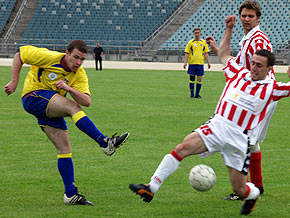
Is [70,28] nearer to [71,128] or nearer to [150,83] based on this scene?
[150,83]

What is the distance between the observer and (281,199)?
6441 millimetres

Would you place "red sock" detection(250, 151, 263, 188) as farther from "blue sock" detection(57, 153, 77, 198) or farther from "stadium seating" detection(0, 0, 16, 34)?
"stadium seating" detection(0, 0, 16, 34)

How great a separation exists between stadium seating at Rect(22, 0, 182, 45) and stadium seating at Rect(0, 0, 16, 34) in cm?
226

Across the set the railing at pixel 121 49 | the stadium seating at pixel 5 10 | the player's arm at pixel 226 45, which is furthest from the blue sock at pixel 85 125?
the stadium seating at pixel 5 10

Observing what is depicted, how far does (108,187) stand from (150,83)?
17.3m

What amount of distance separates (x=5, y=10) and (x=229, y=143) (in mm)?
45679

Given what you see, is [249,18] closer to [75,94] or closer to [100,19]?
[75,94]

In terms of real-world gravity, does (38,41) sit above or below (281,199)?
below

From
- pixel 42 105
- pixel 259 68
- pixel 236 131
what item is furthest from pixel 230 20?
pixel 42 105

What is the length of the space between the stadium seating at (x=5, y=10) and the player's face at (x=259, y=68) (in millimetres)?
43472

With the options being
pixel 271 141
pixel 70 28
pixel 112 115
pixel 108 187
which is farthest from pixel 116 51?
pixel 108 187

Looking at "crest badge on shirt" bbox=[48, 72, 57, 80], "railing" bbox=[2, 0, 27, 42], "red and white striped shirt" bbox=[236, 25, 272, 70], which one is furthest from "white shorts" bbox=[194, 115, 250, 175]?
"railing" bbox=[2, 0, 27, 42]

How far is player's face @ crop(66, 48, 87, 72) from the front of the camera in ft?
19.6

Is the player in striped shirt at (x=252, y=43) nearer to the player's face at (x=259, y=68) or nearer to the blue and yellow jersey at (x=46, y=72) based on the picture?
the player's face at (x=259, y=68)
